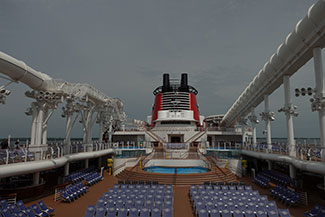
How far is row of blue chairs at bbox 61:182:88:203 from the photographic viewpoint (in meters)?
12.8

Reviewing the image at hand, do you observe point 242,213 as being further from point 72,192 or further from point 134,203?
point 72,192

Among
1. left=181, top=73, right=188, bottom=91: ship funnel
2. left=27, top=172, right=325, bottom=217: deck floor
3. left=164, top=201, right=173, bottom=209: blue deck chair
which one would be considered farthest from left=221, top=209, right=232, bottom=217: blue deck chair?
left=181, top=73, right=188, bottom=91: ship funnel

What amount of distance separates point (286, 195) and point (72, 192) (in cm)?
1325

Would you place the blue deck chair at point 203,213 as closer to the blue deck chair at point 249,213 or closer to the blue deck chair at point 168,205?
the blue deck chair at point 168,205

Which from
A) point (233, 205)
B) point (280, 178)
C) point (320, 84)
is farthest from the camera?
point (280, 178)

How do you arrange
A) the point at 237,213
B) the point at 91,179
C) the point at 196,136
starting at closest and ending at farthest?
the point at 237,213, the point at 91,179, the point at 196,136

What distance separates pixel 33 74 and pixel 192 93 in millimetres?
28971

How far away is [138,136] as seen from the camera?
35.2 m

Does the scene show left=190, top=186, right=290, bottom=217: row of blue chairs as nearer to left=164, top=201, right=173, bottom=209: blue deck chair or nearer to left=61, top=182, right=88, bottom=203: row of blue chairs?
left=164, top=201, right=173, bottom=209: blue deck chair

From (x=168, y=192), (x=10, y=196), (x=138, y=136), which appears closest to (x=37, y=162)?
(x=10, y=196)

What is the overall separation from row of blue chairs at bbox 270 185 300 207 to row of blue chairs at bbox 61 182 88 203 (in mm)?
12674

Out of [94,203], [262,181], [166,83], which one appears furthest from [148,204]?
[166,83]

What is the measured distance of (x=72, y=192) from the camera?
531 inches

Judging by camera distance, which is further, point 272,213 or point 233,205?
point 233,205
